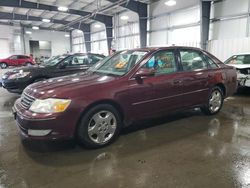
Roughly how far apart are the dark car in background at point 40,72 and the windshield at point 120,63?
268 centimetres

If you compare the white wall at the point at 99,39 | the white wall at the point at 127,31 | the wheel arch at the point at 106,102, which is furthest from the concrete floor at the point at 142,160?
the white wall at the point at 99,39

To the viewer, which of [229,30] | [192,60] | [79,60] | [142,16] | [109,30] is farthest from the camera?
[109,30]

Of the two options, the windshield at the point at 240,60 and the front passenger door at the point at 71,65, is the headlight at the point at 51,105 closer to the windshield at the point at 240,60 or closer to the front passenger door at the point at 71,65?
the front passenger door at the point at 71,65

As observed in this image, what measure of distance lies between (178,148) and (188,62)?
1.59m

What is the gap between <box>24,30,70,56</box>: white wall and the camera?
24.8 meters

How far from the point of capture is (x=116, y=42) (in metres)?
16.7

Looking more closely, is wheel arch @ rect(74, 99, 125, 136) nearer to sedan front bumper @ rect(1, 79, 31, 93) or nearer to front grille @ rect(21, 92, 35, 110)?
front grille @ rect(21, 92, 35, 110)

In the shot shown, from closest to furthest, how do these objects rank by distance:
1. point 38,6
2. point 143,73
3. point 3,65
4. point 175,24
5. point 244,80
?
point 143,73, point 244,80, point 175,24, point 38,6, point 3,65

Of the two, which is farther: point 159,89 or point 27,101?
point 159,89

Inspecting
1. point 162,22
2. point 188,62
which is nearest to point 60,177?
point 188,62

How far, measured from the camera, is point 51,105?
8.31 ft

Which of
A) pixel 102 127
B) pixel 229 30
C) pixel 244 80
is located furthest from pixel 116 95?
pixel 229 30

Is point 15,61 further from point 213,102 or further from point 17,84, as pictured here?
point 213,102

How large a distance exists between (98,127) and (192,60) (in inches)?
84.2
